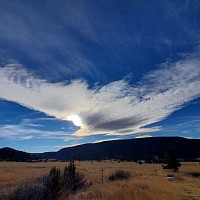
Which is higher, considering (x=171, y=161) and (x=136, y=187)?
(x=171, y=161)

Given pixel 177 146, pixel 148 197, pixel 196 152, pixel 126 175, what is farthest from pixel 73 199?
pixel 177 146

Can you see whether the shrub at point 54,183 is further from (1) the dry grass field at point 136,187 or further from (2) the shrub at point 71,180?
(2) the shrub at point 71,180

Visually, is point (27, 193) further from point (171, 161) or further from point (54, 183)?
point (171, 161)

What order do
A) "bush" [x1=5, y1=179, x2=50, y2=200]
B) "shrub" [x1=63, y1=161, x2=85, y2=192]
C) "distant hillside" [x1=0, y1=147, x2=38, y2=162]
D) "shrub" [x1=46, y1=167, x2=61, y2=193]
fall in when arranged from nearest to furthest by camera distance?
"bush" [x1=5, y1=179, x2=50, y2=200]
"shrub" [x1=46, y1=167, x2=61, y2=193]
"shrub" [x1=63, y1=161, x2=85, y2=192]
"distant hillside" [x1=0, y1=147, x2=38, y2=162]

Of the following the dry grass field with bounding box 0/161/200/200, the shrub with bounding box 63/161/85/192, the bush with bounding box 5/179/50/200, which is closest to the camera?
the bush with bounding box 5/179/50/200

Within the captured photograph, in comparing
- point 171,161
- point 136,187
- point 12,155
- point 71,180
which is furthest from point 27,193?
point 12,155

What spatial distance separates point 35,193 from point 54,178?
4153 millimetres

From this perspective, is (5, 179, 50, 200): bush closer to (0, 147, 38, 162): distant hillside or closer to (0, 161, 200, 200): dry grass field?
(0, 161, 200, 200): dry grass field

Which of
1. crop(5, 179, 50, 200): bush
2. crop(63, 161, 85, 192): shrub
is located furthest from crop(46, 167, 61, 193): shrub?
crop(5, 179, 50, 200): bush

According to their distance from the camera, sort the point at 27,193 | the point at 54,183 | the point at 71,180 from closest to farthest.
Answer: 1. the point at 27,193
2. the point at 54,183
3. the point at 71,180

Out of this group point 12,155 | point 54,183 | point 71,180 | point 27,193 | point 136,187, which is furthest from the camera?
point 12,155

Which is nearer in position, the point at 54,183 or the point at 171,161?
the point at 54,183

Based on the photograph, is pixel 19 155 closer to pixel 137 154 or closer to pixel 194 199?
pixel 137 154

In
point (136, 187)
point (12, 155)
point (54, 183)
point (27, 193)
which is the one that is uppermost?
point (12, 155)
